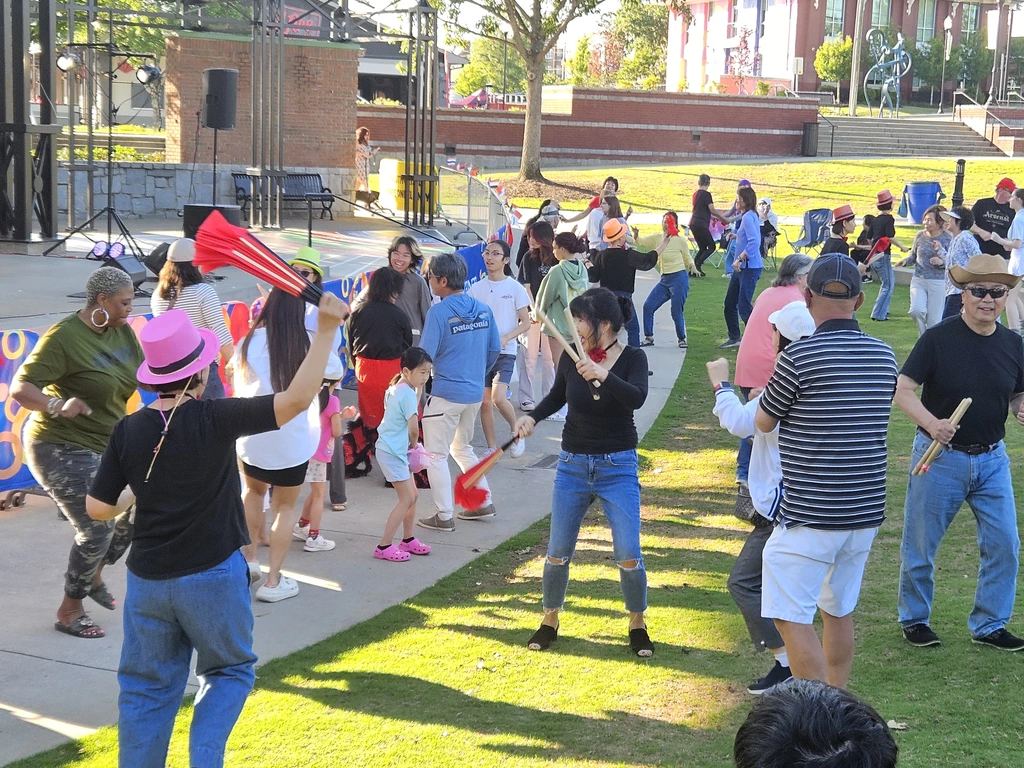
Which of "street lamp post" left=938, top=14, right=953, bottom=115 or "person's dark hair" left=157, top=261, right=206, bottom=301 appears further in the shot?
"street lamp post" left=938, top=14, right=953, bottom=115

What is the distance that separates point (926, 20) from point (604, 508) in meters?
73.8

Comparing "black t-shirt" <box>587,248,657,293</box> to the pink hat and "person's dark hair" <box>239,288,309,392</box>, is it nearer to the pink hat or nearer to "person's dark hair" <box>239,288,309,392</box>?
"person's dark hair" <box>239,288,309,392</box>

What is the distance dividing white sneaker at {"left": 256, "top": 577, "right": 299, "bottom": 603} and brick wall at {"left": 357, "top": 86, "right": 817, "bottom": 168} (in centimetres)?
4181

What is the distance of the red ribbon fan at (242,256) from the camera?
361cm

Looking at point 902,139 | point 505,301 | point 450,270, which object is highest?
point 902,139

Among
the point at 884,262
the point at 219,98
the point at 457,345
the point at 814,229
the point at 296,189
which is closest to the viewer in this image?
the point at 457,345

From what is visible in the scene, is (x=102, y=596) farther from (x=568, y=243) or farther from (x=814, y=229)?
(x=814, y=229)

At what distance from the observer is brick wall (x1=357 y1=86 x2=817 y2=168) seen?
47562 mm

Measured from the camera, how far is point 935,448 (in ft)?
17.7

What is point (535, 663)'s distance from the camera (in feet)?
18.9

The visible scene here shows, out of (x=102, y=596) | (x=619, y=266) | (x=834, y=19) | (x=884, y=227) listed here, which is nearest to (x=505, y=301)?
(x=619, y=266)

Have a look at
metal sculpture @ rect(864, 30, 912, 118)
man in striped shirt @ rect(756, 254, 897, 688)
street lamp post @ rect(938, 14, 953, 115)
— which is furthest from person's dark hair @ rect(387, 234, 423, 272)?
street lamp post @ rect(938, 14, 953, 115)

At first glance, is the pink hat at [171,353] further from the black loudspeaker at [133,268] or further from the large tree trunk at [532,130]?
the large tree trunk at [532,130]

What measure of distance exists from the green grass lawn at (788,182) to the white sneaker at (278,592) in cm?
2961
